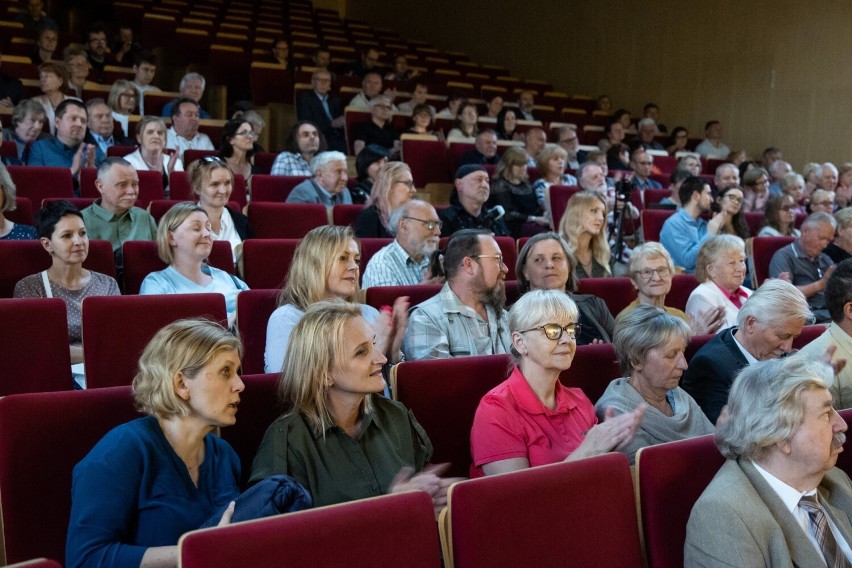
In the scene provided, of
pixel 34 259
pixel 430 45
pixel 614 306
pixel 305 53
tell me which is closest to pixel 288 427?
pixel 34 259

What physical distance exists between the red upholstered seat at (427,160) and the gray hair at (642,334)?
2.82 meters

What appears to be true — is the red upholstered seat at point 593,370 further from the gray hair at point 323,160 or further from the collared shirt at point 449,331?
the gray hair at point 323,160

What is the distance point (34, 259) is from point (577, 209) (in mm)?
1624

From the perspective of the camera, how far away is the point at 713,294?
2.71 m

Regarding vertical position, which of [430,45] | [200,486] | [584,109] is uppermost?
[430,45]

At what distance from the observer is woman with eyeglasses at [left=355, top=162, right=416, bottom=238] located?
318cm

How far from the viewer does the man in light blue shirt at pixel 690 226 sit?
145 inches

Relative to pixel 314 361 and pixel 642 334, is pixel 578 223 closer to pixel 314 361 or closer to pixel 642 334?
pixel 642 334

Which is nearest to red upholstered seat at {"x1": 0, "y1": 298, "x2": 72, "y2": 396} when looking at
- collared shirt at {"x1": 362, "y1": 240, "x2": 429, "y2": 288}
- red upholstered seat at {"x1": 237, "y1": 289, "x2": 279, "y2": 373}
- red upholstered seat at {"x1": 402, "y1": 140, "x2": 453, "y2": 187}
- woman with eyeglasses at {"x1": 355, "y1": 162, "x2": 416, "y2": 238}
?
red upholstered seat at {"x1": 237, "y1": 289, "x2": 279, "y2": 373}

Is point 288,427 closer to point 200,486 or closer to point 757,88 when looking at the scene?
point 200,486

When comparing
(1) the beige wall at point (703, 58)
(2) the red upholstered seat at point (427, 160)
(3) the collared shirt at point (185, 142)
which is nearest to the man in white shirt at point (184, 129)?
(3) the collared shirt at point (185, 142)

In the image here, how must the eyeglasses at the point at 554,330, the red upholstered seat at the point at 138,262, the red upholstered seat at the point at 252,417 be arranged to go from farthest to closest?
the red upholstered seat at the point at 138,262
the eyeglasses at the point at 554,330
the red upholstered seat at the point at 252,417

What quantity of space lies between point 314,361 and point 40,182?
2.16m

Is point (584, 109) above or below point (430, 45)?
below
